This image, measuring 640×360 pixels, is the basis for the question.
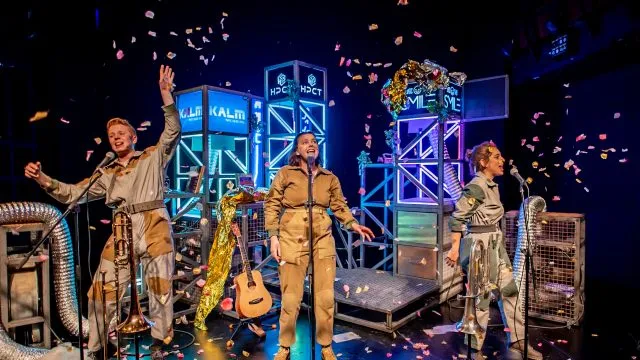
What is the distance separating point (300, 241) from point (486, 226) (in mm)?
1878

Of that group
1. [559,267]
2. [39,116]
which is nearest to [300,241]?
[559,267]

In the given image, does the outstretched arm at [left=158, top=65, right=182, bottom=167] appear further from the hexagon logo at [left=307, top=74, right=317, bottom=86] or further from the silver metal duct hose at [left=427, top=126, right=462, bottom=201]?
the hexagon logo at [left=307, top=74, right=317, bottom=86]

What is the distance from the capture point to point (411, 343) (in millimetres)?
4738

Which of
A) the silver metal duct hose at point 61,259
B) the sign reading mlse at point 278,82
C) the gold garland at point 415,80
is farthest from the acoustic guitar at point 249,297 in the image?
the sign reading mlse at point 278,82

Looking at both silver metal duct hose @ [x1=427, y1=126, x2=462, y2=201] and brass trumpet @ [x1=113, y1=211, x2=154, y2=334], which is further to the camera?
silver metal duct hose @ [x1=427, y1=126, x2=462, y2=201]

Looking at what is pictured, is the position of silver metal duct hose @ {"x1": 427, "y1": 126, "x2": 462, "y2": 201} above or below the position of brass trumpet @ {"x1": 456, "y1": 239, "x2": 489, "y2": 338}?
above

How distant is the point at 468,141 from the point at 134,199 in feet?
21.2

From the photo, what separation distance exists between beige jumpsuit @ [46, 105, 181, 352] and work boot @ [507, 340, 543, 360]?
3.56 m

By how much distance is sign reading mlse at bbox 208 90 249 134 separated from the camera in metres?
6.30

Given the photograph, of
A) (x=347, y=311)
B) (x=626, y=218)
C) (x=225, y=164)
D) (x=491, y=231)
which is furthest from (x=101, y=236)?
(x=626, y=218)

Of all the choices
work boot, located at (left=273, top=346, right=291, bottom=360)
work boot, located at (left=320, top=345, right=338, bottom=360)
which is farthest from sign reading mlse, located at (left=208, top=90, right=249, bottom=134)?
work boot, located at (left=320, top=345, right=338, bottom=360)

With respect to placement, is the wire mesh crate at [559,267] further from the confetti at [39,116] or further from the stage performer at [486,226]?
the confetti at [39,116]

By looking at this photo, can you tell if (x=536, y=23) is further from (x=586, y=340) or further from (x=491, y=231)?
(x=586, y=340)

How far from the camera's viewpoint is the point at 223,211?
523 centimetres
